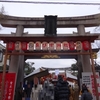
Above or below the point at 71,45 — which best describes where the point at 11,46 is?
below

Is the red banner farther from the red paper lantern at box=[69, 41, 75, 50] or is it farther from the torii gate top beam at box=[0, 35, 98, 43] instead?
the red paper lantern at box=[69, 41, 75, 50]

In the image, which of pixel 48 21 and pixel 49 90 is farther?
pixel 48 21

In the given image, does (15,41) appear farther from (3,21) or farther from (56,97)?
(56,97)

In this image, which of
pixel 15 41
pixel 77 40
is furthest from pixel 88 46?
pixel 15 41

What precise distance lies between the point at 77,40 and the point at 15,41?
3662mm

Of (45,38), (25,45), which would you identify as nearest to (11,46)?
(25,45)

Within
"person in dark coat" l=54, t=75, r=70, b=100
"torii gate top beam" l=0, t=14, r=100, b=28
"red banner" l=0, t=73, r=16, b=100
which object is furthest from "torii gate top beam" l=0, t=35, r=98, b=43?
"person in dark coat" l=54, t=75, r=70, b=100

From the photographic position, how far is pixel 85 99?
570 centimetres

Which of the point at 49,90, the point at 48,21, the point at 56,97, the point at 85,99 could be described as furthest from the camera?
the point at 48,21

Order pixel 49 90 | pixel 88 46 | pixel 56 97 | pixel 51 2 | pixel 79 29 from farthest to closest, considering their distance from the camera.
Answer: pixel 79 29
pixel 88 46
pixel 51 2
pixel 49 90
pixel 56 97

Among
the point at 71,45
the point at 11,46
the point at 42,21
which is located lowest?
the point at 11,46

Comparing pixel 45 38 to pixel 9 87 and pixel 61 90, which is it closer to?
pixel 9 87

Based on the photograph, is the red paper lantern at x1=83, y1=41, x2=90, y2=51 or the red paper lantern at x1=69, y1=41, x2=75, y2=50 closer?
the red paper lantern at x1=83, y1=41, x2=90, y2=51

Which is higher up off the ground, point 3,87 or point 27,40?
point 27,40
